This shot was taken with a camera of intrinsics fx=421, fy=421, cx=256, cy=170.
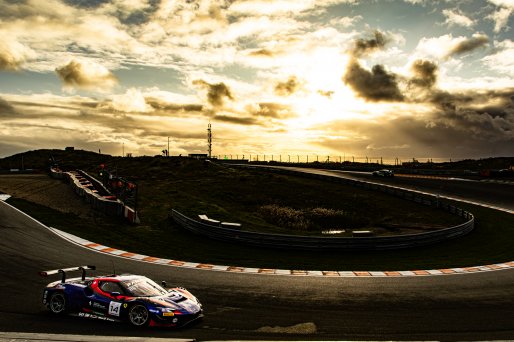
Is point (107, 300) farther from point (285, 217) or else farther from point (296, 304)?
point (285, 217)

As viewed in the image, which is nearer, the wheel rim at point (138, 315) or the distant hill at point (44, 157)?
the wheel rim at point (138, 315)

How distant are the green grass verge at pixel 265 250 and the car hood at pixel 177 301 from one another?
7.15 meters

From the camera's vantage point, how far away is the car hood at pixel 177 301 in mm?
11461

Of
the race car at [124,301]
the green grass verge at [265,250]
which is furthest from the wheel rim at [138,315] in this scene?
the green grass verge at [265,250]

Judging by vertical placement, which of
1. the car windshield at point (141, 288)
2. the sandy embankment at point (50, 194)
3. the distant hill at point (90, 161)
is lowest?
the car windshield at point (141, 288)

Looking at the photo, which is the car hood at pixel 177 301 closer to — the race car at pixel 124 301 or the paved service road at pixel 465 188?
the race car at pixel 124 301

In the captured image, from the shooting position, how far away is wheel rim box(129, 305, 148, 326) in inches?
448

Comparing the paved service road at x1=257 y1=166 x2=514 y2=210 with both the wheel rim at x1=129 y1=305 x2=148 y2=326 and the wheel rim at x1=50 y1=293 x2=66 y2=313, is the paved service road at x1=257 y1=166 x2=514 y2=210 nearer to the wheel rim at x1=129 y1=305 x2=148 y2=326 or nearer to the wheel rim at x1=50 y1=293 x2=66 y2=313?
the wheel rim at x1=129 y1=305 x2=148 y2=326

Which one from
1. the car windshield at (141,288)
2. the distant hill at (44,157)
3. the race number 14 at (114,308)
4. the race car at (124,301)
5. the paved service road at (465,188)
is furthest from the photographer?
the distant hill at (44,157)

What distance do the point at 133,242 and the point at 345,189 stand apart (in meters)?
29.9

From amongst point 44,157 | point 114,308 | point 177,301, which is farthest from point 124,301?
point 44,157

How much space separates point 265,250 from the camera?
74.0ft

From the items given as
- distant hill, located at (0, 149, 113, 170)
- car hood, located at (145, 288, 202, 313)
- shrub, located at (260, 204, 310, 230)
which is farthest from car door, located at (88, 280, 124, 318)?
distant hill, located at (0, 149, 113, 170)

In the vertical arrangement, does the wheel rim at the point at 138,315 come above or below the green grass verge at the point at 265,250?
above
